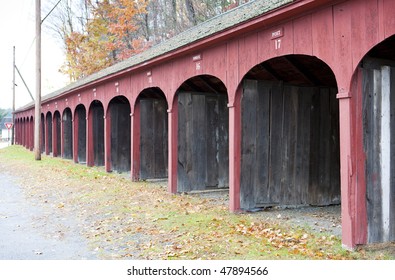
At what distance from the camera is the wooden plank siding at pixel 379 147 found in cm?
570

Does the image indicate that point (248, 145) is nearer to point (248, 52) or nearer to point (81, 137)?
point (248, 52)

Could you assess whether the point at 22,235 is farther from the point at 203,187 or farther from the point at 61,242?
the point at 203,187

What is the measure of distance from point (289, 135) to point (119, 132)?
8.72m

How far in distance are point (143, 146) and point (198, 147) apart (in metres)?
2.92

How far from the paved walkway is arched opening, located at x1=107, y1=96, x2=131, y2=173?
635 centimetres

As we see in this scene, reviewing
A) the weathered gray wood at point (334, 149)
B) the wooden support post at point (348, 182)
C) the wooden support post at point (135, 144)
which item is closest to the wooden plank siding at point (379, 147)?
the wooden support post at point (348, 182)

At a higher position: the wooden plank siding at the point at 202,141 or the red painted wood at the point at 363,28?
the red painted wood at the point at 363,28

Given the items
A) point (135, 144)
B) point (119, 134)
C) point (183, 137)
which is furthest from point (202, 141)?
point (119, 134)

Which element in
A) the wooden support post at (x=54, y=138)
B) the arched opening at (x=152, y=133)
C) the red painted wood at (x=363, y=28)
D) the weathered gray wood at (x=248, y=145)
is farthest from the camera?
the wooden support post at (x=54, y=138)

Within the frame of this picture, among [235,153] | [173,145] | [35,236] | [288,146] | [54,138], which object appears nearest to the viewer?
[35,236]

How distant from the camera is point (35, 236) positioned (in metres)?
6.78

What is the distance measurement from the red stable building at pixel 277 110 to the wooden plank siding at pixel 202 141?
0.03 meters

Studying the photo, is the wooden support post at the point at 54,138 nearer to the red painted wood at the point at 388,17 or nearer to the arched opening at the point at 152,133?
the arched opening at the point at 152,133

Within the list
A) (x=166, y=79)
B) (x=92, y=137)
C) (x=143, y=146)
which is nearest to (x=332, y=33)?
(x=166, y=79)
